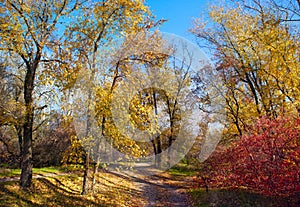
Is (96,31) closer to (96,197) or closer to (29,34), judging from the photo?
(29,34)

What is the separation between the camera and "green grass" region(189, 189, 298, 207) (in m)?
6.90

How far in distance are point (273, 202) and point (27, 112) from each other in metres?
7.97

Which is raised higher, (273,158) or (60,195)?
(273,158)

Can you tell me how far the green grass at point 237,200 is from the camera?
690cm

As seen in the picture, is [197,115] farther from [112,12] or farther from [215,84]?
[112,12]

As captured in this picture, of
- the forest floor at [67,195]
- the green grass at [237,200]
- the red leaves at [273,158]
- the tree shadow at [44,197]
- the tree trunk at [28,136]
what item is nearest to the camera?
the red leaves at [273,158]

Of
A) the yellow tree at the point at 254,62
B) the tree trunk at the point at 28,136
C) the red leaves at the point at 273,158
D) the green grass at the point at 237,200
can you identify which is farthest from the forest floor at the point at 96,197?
the yellow tree at the point at 254,62

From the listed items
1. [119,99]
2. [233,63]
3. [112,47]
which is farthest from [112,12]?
[233,63]

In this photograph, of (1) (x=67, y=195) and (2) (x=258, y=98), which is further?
(2) (x=258, y=98)

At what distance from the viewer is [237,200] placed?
29.6 ft

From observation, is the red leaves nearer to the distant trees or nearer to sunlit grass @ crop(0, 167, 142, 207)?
the distant trees

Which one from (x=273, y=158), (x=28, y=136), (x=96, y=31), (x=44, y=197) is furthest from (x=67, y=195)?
(x=273, y=158)

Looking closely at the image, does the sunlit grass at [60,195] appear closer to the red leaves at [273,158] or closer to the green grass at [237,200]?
the green grass at [237,200]

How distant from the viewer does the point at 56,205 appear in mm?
7672
